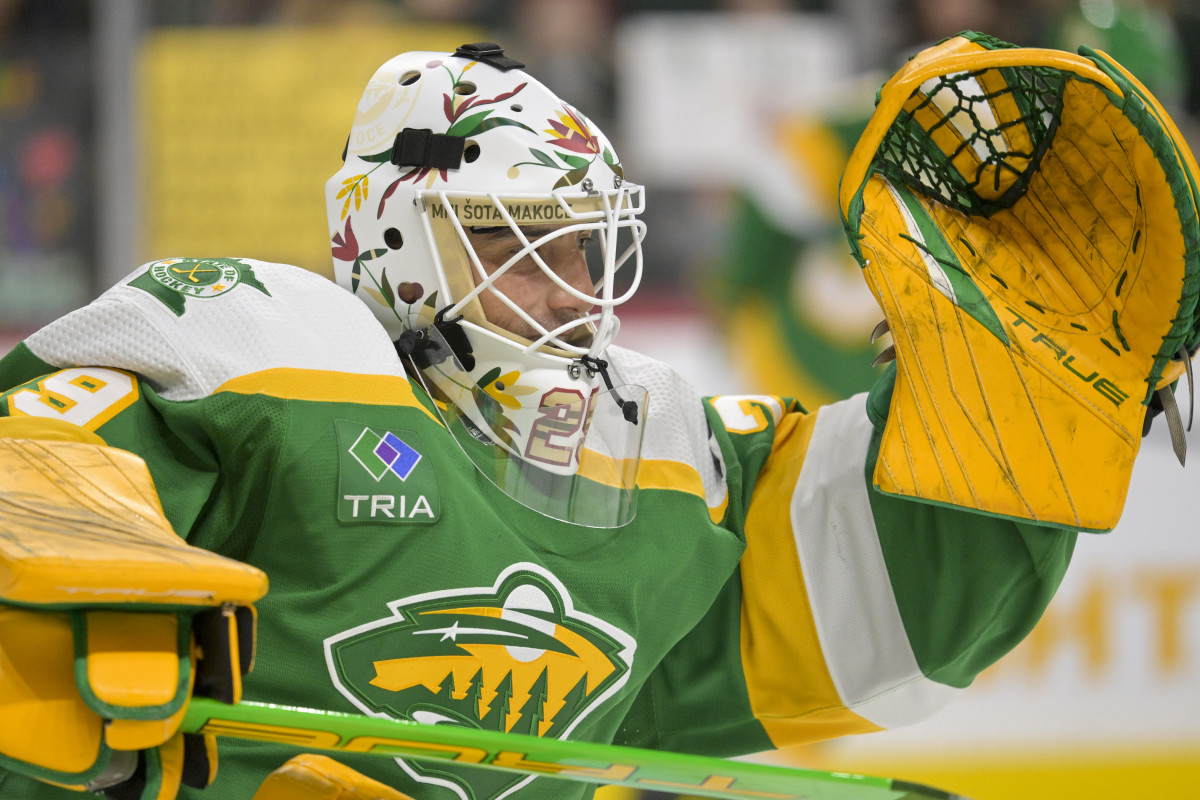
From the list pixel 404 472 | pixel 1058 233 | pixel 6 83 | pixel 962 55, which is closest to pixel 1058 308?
pixel 1058 233

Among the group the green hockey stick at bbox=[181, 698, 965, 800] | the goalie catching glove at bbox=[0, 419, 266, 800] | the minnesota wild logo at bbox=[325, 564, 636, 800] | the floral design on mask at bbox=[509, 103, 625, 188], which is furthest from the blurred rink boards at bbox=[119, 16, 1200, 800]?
the goalie catching glove at bbox=[0, 419, 266, 800]

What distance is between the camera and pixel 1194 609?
10.3 ft

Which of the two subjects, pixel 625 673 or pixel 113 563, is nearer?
pixel 113 563

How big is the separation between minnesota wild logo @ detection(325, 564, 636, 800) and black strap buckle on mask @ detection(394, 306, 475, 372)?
0.87 ft

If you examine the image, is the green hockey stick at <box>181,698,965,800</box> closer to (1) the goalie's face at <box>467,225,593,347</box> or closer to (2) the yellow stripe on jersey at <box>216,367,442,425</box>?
(2) the yellow stripe on jersey at <box>216,367,442,425</box>

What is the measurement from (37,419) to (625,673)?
2.17 feet

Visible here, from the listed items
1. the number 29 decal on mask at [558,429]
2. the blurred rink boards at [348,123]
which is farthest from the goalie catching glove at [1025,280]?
the blurred rink boards at [348,123]

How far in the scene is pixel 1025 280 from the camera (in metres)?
1.58

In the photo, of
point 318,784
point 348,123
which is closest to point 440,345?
point 318,784

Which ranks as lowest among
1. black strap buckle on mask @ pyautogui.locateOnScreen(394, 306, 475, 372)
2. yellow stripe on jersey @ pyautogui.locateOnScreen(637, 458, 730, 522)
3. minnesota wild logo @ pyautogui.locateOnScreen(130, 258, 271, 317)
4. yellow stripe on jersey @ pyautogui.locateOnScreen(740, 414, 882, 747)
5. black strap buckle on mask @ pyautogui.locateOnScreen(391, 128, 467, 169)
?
yellow stripe on jersey @ pyautogui.locateOnScreen(740, 414, 882, 747)

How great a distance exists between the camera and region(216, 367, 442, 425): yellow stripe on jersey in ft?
4.47

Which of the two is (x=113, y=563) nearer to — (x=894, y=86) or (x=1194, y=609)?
(x=894, y=86)

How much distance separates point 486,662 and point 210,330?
0.43 m

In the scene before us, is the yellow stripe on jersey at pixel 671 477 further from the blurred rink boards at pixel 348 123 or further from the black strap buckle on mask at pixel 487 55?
the blurred rink boards at pixel 348 123
